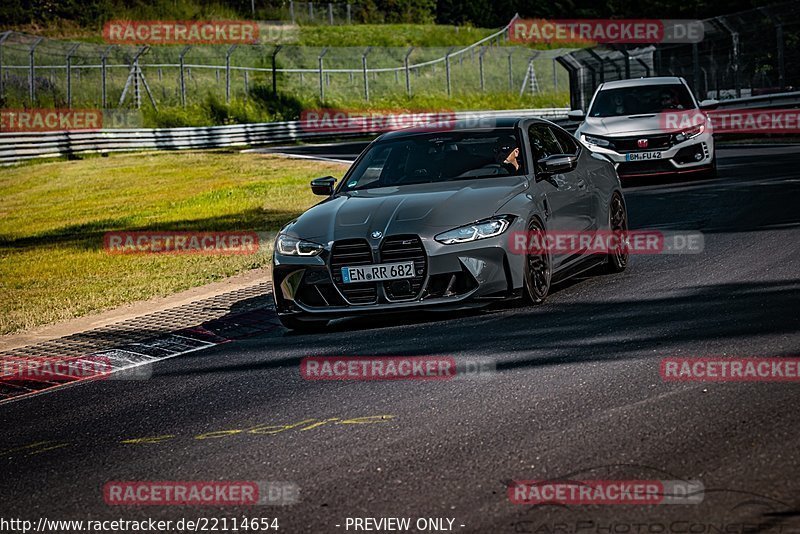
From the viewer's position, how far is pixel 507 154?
9.86 m

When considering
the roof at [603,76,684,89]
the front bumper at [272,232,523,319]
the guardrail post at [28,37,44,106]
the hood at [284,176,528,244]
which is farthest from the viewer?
the guardrail post at [28,37,44,106]

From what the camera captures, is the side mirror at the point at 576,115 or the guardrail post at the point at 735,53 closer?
the side mirror at the point at 576,115

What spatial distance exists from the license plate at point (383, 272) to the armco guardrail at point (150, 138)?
2360 cm

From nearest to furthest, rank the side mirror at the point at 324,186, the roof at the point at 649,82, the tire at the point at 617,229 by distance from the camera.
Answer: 1. the side mirror at the point at 324,186
2. the tire at the point at 617,229
3. the roof at the point at 649,82

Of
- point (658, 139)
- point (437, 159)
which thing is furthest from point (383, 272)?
point (658, 139)

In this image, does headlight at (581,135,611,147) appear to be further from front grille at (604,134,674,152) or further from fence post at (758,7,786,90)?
fence post at (758,7,786,90)

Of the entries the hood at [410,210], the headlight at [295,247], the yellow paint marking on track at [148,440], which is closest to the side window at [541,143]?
the hood at [410,210]

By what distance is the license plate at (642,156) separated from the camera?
18188mm

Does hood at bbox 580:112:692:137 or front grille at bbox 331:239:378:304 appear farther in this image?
hood at bbox 580:112:692:137

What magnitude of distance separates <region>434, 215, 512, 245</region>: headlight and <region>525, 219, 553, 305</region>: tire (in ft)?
1.02

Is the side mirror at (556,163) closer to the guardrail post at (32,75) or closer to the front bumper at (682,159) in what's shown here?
the front bumper at (682,159)

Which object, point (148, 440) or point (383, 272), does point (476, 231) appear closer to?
point (383, 272)

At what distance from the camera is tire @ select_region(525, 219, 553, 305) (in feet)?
29.5

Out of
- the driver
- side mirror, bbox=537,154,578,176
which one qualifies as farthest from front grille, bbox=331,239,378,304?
side mirror, bbox=537,154,578,176
